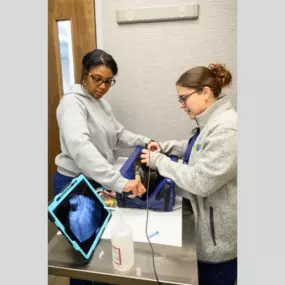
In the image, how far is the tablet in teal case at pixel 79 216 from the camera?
2.59 feet

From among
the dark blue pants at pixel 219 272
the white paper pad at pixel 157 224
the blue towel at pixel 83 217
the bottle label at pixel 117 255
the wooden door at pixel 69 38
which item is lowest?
the dark blue pants at pixel 219 272

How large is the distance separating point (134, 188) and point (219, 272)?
0.58m

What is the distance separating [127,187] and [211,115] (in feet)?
1.69

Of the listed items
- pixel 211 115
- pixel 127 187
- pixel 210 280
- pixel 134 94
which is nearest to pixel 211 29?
pixel 134 94

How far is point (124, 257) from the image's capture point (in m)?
0.79

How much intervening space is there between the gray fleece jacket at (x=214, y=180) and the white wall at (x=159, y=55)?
0.76m

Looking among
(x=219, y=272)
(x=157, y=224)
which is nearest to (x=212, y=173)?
(x=157, y=224)

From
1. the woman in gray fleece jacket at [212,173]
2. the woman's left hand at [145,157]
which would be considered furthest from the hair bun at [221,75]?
the woman's left hand at [145,157]

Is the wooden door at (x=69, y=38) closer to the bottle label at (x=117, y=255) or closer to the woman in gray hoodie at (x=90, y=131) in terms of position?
the woman in gray hoodie at (x=90, y=131)

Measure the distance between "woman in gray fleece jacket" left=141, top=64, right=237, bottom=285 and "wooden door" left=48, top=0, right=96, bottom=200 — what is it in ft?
3.56

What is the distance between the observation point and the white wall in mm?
1695

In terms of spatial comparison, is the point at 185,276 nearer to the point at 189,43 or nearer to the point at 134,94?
the point at 134,94

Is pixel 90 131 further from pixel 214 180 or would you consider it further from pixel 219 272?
pixel 219 272

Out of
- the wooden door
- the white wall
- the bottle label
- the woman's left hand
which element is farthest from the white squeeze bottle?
the wooden door
